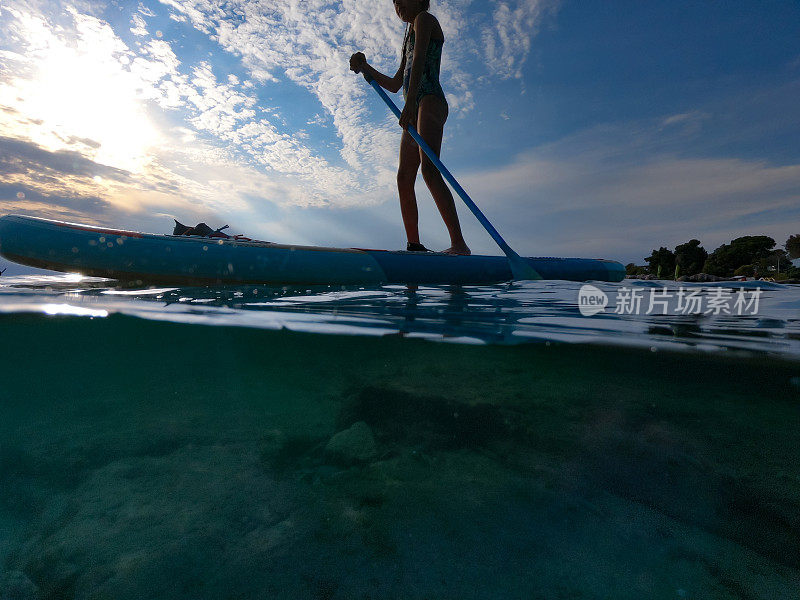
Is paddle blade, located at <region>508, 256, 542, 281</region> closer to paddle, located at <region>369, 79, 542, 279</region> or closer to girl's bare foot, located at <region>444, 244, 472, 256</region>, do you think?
paddle, located at <region>369, 79, 542, 279</region>

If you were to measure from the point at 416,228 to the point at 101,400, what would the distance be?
3684mm

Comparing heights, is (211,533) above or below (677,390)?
below

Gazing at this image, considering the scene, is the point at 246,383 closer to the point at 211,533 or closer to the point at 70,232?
the point at 211,533

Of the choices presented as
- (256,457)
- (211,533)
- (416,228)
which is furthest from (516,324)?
(416,228)

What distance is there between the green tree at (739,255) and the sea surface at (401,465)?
47.1 metres

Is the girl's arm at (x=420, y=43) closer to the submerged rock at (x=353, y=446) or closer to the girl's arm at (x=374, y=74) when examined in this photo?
the girl's arm at (x=374, y=74)

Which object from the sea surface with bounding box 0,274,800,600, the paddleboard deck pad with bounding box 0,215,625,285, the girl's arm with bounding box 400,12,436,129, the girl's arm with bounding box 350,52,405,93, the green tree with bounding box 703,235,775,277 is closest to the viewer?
the sea surface with bounding box 0,274,800,600

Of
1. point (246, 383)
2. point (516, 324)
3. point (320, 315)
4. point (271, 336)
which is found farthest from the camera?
point (320, 315)

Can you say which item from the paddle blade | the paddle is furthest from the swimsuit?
the paddle blade

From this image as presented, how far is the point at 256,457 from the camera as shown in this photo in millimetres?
1008

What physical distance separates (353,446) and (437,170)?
374 centimetres

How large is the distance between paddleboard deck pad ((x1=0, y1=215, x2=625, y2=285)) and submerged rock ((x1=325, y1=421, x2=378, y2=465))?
244cm

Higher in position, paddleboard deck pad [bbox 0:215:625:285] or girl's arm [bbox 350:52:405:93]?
girl's arm [bbox 350:52:405:93]

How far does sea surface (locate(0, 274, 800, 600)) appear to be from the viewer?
68 cm
